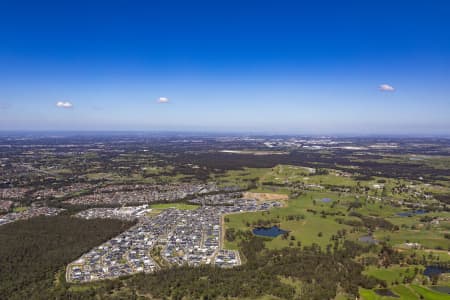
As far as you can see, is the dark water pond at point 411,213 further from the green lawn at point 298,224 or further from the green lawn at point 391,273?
the green lawn at point 391,273

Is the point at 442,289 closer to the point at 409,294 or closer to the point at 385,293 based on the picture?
the point at 409,294

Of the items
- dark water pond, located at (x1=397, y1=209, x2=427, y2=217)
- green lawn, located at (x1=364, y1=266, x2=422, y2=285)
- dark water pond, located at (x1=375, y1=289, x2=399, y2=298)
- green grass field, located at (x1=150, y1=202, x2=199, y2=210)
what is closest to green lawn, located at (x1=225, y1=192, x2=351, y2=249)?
green lawn, located at (x1=364, y1=266, x2=422, y2=285)

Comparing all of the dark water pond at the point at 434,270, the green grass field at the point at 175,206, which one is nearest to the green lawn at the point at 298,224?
the green grass field at the point at 175,206

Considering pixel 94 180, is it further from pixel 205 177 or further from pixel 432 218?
pixel 432 218

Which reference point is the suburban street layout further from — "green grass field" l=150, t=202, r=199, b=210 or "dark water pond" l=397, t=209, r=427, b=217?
"dark water pond" l=397, t=209, r=427, b=217

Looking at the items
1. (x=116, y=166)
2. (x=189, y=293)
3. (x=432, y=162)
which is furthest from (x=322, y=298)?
(x=432, y=162)
